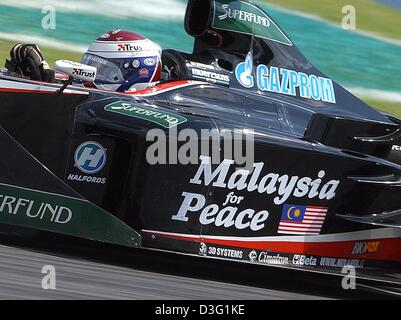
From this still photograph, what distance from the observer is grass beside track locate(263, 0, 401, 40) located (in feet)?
44.1

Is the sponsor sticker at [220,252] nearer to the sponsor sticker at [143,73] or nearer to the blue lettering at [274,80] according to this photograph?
the sponsor sticker at [143,73]

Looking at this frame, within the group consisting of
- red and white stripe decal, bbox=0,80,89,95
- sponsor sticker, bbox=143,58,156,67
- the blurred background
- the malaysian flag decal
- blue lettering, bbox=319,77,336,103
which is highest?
sponsor sticker, bbox=143,58,156,67

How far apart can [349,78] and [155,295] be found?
8.34m

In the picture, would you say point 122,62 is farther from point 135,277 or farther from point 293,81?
point 135,277

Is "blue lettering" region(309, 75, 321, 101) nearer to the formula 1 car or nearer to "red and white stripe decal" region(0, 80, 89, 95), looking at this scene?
the formula 1 car

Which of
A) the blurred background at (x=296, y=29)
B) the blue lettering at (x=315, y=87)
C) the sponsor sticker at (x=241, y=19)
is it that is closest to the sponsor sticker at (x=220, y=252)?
the blue lettering at (x=315, y=87)

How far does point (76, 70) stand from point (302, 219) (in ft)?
5.59

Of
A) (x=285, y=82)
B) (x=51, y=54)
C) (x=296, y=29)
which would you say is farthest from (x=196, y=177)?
(x=296, y=29)

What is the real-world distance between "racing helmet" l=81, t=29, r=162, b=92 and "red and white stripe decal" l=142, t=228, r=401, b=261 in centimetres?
122

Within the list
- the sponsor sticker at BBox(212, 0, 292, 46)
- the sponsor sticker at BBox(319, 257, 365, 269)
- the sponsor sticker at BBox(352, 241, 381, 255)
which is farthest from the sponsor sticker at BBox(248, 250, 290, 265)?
the sponsor sticker at BBox(212, 0, 292, 46)

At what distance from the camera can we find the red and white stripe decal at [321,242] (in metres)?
5.43

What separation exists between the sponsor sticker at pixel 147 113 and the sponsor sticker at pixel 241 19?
1526mm
